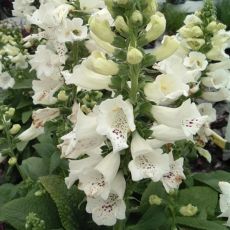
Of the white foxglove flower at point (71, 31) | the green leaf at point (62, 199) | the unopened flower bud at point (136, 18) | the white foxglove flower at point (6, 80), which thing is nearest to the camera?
the unopened flower bud at point (136, 18)

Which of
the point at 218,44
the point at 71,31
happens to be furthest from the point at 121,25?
the point at 218,44

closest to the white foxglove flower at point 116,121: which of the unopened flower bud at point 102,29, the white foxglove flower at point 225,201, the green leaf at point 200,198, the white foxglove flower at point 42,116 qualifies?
the unopened flower bud at point 102,29

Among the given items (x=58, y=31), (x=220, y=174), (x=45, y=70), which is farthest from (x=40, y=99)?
(x=220, y=174)

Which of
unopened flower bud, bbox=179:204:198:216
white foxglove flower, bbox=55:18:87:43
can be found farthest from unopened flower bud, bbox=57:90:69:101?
unopened flower bud, bbox=179:204:198:216

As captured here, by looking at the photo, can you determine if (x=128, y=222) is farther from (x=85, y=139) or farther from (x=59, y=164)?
(x=85, y=139)

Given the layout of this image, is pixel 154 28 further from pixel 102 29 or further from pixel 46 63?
pixel 46 63

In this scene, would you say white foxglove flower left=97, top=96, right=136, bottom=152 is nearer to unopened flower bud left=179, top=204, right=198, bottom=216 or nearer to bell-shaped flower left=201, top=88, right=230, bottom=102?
unopened flower bud left=179, top=204, right=198, bottom=216

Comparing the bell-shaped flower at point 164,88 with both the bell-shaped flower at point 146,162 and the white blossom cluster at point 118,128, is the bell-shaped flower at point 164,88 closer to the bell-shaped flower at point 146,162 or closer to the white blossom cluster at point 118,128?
the white blossom cluster at point 118,128
